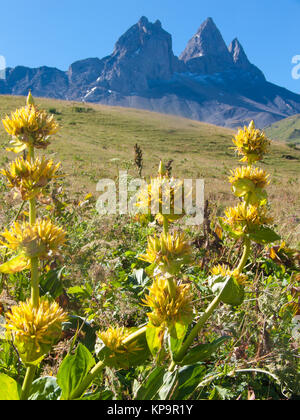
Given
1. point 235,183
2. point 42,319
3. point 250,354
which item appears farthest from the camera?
point 250,354

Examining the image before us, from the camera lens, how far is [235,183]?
210cm

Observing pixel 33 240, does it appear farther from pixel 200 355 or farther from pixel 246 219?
pixel 246 219

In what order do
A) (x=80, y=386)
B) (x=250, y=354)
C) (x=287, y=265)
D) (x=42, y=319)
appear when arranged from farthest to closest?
(x=287, y=265), (x=250, y=354), (x=80, y=386), (x=42, y=319)

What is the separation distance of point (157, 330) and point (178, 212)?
0.62 metres

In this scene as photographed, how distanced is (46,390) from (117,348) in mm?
455

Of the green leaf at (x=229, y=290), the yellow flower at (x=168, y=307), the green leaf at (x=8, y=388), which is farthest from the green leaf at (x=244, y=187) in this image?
the green leaf at (x=8, y=388)

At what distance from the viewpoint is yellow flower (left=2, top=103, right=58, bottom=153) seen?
5.59 feet

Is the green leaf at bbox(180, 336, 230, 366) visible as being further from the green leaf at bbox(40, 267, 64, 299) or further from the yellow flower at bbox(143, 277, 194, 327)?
the green leaf at bbox(40, 267, 64, 299)

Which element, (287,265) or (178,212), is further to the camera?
(287,265)

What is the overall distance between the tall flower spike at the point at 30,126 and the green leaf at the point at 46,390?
4.25 ft

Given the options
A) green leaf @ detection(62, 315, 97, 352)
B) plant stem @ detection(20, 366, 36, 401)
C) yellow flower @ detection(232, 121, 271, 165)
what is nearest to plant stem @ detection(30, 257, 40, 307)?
plant stem @ detection(20, 366, 36, 401)

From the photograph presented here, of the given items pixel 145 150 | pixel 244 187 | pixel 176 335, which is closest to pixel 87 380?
pixel 176 335
